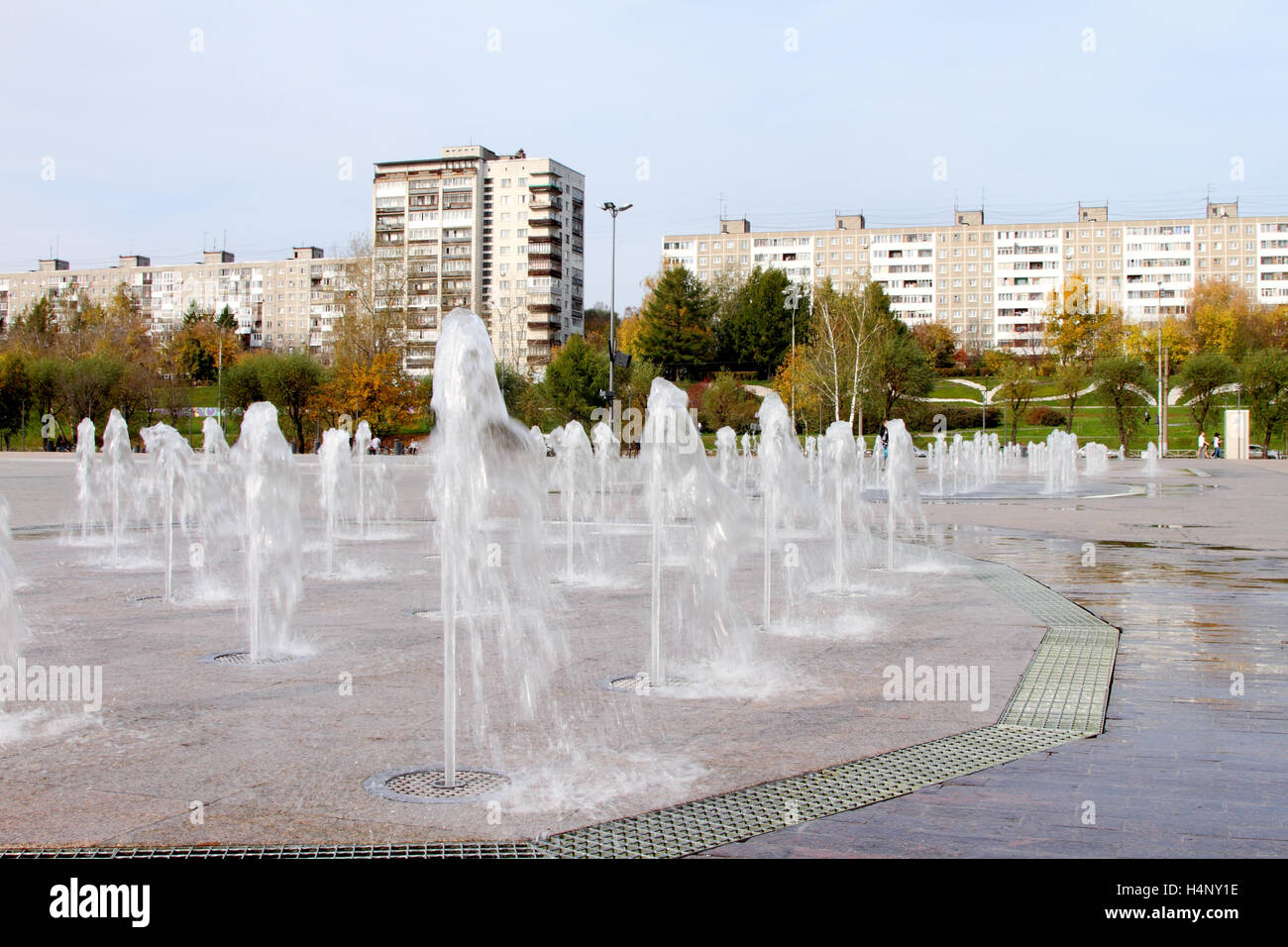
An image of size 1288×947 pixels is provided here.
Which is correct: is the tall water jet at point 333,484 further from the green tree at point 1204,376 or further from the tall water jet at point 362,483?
the green tree at point 1204,376

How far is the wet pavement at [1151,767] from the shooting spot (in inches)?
147

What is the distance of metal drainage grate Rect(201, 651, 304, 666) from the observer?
22.9ft

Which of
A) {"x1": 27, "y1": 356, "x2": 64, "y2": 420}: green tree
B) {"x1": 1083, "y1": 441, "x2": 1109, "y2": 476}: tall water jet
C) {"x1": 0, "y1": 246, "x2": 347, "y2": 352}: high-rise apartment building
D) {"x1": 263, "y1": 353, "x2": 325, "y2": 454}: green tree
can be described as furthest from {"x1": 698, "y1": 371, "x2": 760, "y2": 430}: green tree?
{"x1": 0, "y1": 246, "x2": 347, "y2": 352}: high-rise apartment building

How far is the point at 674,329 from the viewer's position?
285ft

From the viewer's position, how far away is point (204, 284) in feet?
498

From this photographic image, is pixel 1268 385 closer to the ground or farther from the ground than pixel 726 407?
farther from the ground

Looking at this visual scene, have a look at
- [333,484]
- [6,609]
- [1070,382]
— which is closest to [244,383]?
[333,484]

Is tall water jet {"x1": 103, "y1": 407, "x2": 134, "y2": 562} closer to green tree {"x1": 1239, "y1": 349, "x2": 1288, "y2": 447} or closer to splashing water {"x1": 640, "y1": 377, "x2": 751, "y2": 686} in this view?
splashing water {"x1": 640, "y1": 377, "x2": 751, "y2": 686}

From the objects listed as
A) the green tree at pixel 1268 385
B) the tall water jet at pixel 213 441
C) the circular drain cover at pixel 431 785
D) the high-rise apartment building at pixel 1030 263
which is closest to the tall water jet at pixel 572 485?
the tall water jet at pixel 213 441

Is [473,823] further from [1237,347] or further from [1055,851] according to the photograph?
[1237,347]

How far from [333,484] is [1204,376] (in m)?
66.5

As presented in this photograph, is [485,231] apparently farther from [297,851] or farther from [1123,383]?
[297,851]

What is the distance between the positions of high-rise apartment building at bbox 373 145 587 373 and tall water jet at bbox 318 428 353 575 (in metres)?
89.1
